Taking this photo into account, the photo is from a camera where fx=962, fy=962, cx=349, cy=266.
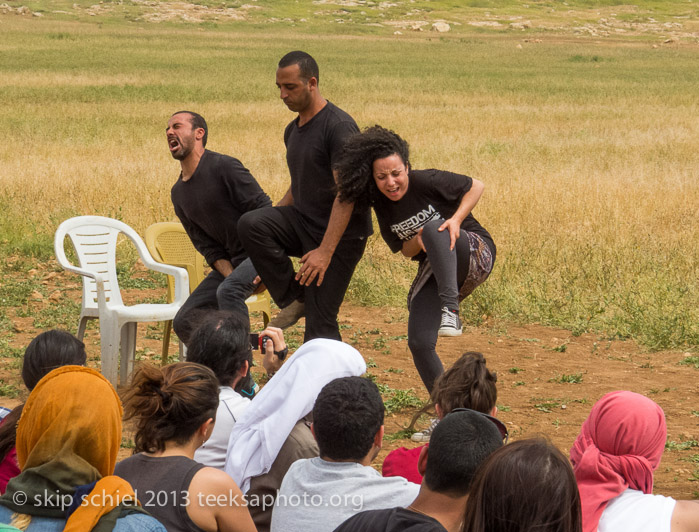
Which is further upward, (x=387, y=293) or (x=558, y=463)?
(x=558, y=463)

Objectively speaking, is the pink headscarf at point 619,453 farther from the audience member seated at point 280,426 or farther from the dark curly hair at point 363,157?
Answer: the dark curly hair at point 363,157

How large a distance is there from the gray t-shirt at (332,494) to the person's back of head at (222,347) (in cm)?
93

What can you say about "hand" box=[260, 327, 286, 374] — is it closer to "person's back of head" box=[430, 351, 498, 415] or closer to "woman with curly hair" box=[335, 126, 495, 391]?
"woman with curly hair" box=[335, 126, 495, 391]

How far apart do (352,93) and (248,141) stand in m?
10.2

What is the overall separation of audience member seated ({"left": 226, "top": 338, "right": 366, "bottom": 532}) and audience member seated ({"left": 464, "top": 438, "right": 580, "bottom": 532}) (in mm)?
1096

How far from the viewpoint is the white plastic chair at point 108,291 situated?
18.5 feet

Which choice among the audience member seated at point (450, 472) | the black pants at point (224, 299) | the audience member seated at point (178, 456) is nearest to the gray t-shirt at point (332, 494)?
the audience member seated at point (178, 456)

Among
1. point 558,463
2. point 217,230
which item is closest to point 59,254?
point 217,230

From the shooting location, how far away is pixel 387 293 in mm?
8266

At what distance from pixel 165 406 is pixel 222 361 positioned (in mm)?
707

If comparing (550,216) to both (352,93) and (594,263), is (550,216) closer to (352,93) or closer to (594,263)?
(594,263)

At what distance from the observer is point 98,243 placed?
6.44 meters

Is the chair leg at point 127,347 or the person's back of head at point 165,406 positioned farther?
the chair leg at point 127,347

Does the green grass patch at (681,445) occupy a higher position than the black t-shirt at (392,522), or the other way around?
the black t-shirt at (392,522)
